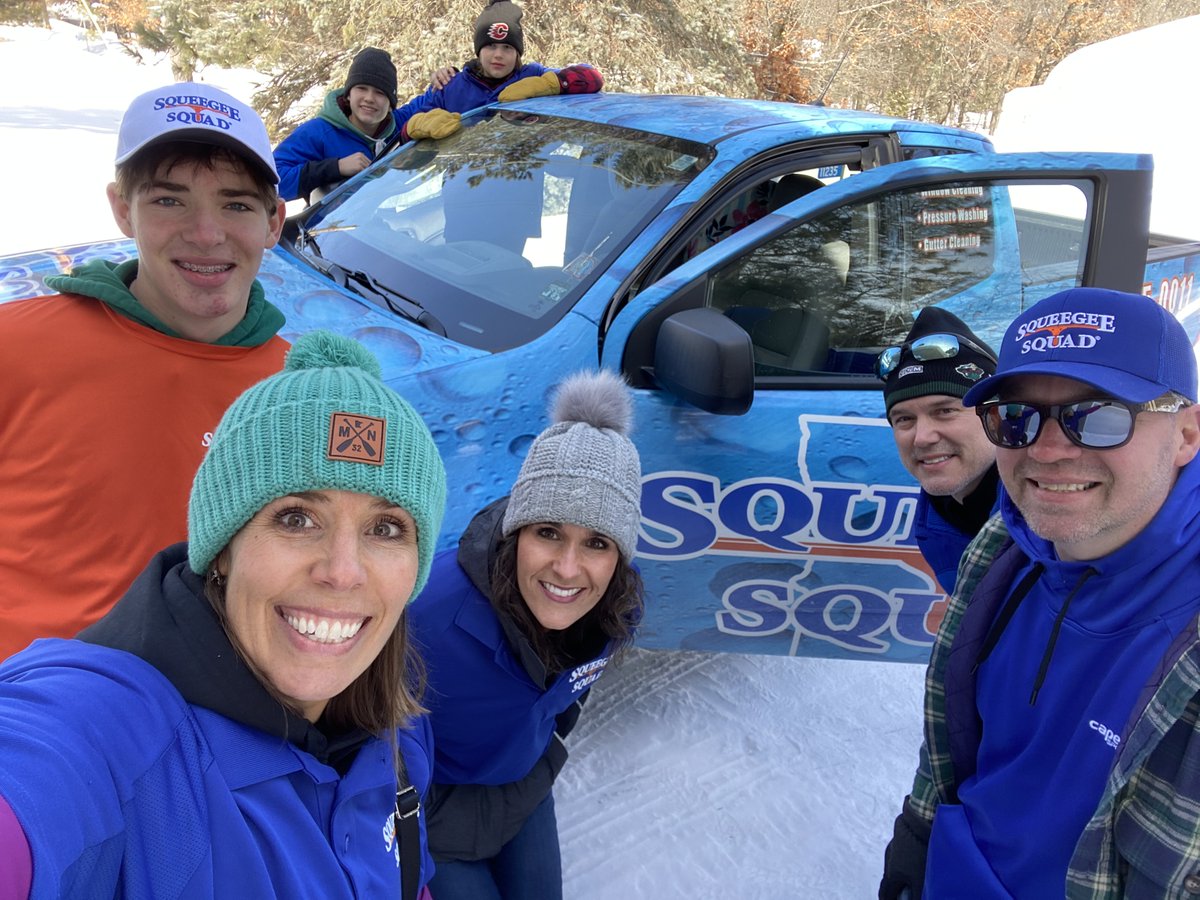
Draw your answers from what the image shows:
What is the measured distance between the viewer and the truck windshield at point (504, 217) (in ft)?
8.46

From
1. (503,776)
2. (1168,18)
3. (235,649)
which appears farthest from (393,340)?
(1168,18)

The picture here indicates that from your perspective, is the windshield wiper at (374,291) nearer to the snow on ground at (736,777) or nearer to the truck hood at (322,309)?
the truck hood at (322,309)

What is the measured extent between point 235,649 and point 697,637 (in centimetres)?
176

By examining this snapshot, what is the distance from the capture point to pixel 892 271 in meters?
2.77

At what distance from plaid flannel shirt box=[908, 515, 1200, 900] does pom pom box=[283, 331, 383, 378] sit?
1.15m

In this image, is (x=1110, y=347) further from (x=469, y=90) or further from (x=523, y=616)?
(x=469, y=90)

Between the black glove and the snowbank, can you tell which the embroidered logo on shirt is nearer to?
the black glove

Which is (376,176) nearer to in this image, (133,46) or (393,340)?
(393,340)

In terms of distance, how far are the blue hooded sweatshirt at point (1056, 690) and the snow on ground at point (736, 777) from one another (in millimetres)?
819

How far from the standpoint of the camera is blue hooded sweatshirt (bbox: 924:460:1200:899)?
1.40 meters

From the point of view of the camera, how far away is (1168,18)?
2775 cm

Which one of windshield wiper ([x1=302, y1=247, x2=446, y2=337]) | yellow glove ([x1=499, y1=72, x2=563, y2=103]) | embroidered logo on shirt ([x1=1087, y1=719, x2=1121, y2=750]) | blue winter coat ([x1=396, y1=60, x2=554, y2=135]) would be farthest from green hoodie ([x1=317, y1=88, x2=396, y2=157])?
embroidered logo on shirt ([x1=1087, y1=719, x2=1121, y2=750])

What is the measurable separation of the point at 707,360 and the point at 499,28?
10.1 ft

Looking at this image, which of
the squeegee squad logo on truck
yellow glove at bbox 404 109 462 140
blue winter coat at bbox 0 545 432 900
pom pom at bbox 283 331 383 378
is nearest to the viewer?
blue winter coat at bbox 0 545 432 900
